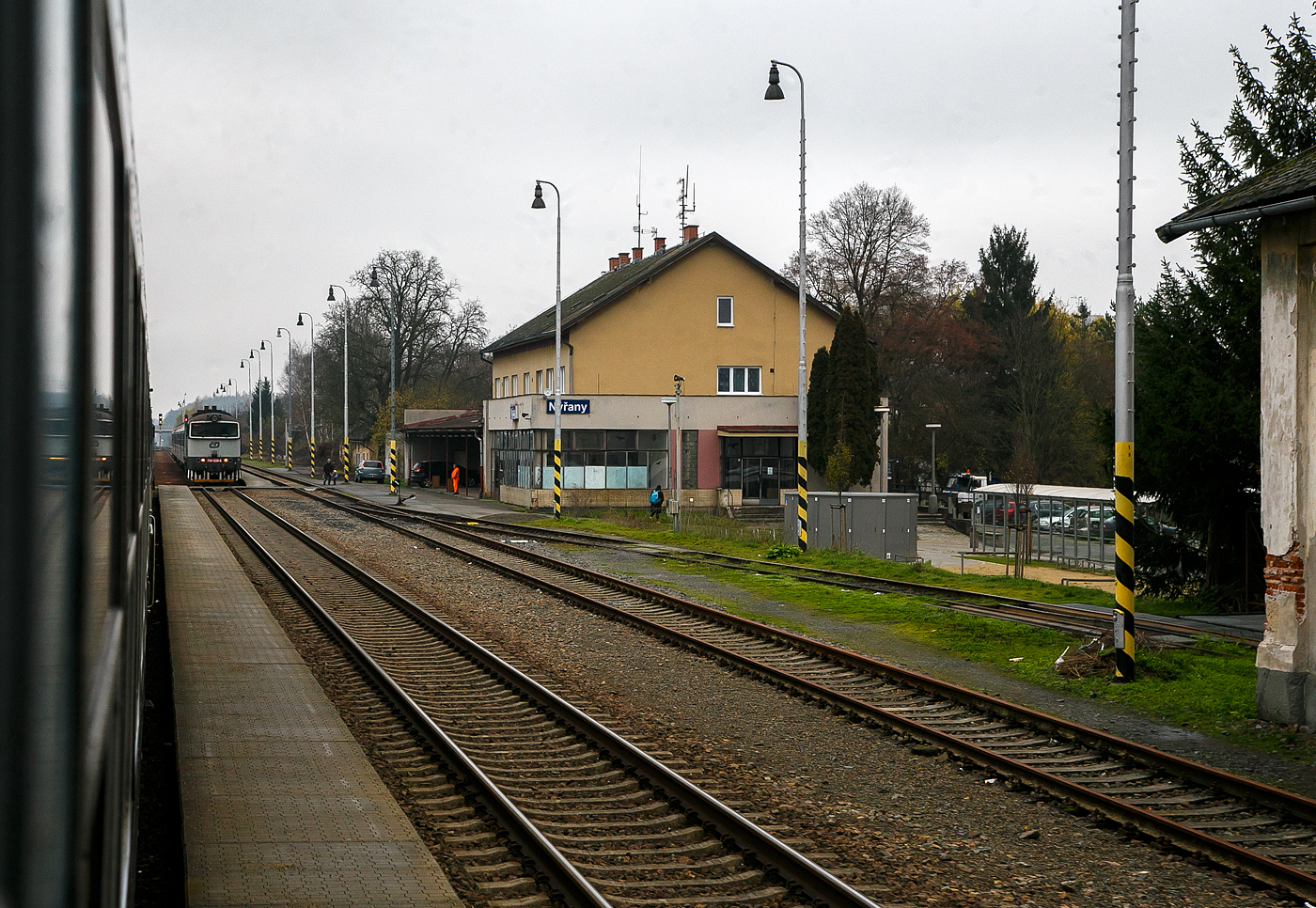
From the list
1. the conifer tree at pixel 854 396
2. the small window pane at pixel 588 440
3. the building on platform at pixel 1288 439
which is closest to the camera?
the building on platform at pixel 1288 439

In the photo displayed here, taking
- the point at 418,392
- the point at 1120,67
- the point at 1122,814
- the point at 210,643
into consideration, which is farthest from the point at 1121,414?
the point at 418,392

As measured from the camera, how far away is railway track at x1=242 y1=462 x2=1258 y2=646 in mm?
15758

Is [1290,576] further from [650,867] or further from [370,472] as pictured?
[370,472]

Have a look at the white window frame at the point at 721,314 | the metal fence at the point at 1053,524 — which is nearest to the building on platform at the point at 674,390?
the white window frame at the point at 721,314

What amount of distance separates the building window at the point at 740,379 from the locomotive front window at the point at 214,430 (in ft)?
77.4

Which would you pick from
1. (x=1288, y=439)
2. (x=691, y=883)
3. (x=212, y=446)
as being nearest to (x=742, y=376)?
(x=212, y=446)

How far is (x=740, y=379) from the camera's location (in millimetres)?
50500

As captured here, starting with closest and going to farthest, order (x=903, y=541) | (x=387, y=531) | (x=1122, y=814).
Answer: (x=1122, y=814)
(x=903, y=541)
(x=387, y=531)

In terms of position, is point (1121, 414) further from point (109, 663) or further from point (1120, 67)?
point (109, 663)

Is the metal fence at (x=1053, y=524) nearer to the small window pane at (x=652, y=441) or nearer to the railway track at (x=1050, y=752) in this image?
the small window pane at (x=652, y=441)

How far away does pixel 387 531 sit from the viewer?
32.8 meters

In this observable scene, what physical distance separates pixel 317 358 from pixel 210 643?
76112 mm

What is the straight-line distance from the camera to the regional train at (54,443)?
3.86 ft

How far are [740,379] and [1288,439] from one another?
40.1m
